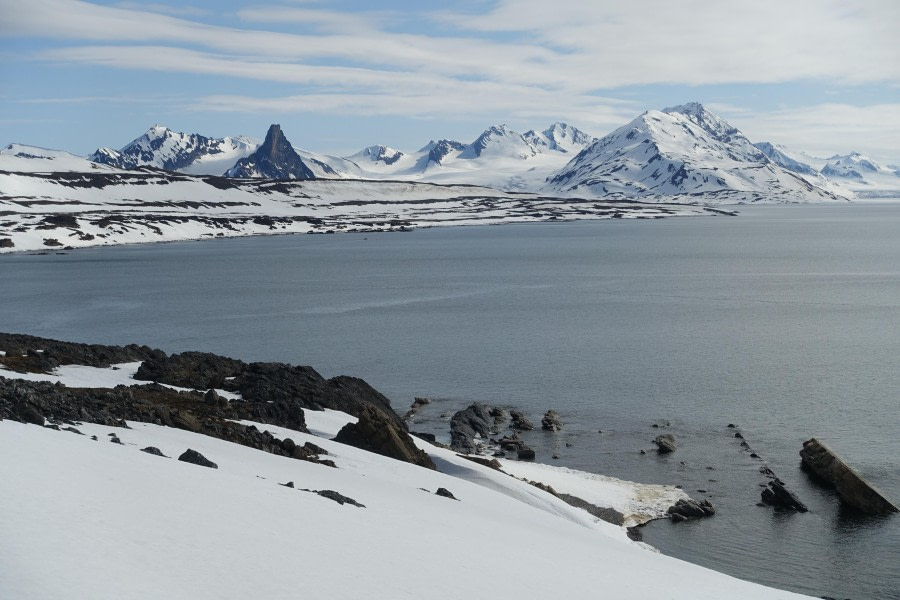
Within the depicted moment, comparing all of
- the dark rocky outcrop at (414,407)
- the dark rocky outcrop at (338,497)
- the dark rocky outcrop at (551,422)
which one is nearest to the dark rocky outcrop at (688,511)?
the dark rocky outcrop at (551,422)

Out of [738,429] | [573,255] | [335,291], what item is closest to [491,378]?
[738,429]

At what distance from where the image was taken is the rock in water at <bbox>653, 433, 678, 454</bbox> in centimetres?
3266

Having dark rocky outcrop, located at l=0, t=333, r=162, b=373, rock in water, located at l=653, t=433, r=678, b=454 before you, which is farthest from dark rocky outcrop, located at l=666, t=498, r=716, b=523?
dark rocky outcrop, located at l=0, t=333, r=162, b=373

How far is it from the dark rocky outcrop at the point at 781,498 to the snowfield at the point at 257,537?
972cm

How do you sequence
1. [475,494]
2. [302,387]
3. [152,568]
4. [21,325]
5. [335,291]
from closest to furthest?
[152,568] < [475,494] < [302,387] < [21,325] < [335,291]

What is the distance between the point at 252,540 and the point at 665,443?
23.7m

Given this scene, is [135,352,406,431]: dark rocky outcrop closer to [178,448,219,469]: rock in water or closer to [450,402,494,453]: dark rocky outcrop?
[450,402,494,453]: dark rocky outcrop

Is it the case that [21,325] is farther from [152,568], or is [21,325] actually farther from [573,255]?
[573,255]

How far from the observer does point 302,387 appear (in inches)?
1278

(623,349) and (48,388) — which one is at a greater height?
(48,388)

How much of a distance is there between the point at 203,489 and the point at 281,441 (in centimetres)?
872

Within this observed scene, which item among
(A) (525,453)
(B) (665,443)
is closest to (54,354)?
(A) (525,453)

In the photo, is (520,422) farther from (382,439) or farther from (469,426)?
(382,439)

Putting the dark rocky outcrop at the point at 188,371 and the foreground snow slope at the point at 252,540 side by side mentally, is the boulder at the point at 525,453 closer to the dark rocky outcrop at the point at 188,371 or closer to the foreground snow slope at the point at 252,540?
the dark rocky outcrop at the point at 188,371
